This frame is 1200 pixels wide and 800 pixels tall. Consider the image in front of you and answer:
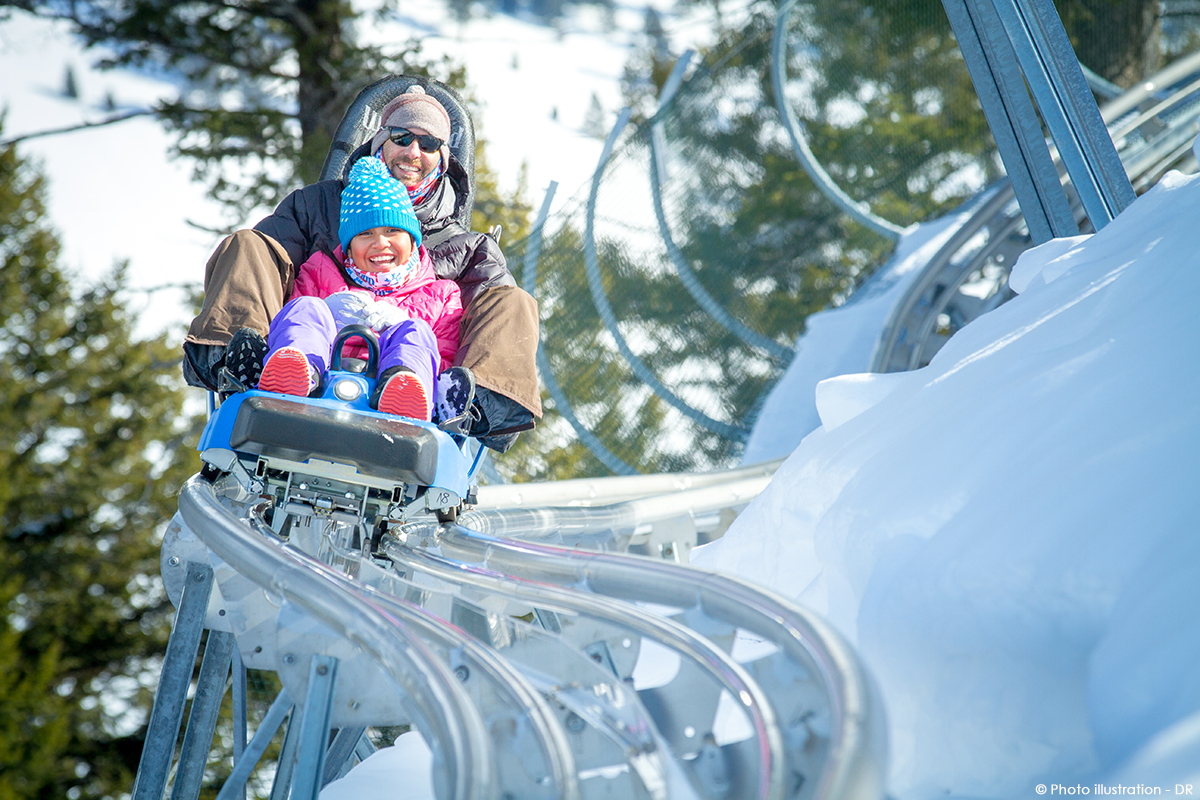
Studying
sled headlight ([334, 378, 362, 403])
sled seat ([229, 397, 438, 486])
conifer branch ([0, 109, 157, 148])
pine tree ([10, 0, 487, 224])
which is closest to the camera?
sled seat ([229, 397, 438, 486])

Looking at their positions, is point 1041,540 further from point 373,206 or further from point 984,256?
point 984,256

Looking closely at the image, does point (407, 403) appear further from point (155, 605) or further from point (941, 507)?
point (155, 605)

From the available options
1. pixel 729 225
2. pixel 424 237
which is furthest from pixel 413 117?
pixel 729 225

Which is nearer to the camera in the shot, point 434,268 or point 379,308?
point 379,308

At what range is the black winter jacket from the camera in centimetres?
248

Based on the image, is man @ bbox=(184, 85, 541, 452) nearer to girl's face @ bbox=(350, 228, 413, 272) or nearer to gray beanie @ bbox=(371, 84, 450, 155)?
gray beanie @ bbox=(371, 84, 450, 155)

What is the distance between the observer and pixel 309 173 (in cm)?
746

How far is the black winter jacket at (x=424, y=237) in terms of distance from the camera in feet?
8.13

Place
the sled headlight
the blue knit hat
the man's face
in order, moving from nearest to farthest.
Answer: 1. the sled headlight
2. the blue knit hat
3. the man's face

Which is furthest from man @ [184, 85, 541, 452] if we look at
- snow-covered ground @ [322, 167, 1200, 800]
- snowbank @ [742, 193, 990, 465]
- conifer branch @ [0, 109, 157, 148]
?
conifer branch @ [0, 109, 157, 148]

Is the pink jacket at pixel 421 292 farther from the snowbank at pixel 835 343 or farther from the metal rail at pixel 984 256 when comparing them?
the snowbank at pixel 835 343

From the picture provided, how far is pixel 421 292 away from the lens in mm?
2428

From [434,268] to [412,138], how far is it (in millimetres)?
389

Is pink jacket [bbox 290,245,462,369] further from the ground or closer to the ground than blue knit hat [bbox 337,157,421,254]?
closer to the ground
